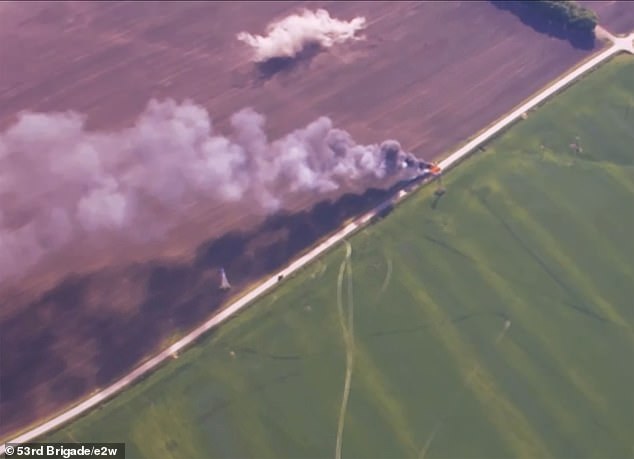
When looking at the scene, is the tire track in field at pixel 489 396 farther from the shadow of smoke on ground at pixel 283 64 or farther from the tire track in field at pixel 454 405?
the shadow of smoke on ground at pixel 283 64

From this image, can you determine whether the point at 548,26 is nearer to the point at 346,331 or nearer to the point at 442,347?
the point at 442,347

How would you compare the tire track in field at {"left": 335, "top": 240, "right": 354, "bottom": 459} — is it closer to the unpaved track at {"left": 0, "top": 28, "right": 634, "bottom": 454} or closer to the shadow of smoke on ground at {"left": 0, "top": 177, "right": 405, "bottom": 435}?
the unpaved track at {"left": 0, "top": 28, "right": 634, "bottom": 454}

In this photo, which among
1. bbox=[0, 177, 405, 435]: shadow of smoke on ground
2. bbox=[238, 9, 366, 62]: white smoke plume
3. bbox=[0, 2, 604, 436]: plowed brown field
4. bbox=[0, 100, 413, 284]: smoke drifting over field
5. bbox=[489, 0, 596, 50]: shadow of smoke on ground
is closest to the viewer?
bbox=[0, 177, 405, 435]: shadow of smoke on ground

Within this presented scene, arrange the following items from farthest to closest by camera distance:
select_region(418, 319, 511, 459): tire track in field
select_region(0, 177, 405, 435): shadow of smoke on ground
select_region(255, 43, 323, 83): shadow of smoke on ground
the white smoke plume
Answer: the white smoke plume
select_region(255, 43, 323, 83): shadow of smoke on ground
select_region(0, 177, 405, 435): shadow of smoke on ground
select_region(418, 319, 511, 459): tire track in field

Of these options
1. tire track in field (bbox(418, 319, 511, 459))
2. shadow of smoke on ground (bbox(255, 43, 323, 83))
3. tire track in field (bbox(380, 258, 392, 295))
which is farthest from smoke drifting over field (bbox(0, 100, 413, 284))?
tire track in field (bbox(418, 319, 511, 459))

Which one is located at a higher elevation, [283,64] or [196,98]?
[283,64]

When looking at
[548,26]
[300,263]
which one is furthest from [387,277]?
[548,26]

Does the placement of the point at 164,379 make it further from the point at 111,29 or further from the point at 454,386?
the point at 111,29

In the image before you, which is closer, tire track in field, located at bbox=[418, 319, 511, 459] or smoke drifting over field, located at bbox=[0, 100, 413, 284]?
tire track in field, located at bbox=[418, 319, 511, 459]
